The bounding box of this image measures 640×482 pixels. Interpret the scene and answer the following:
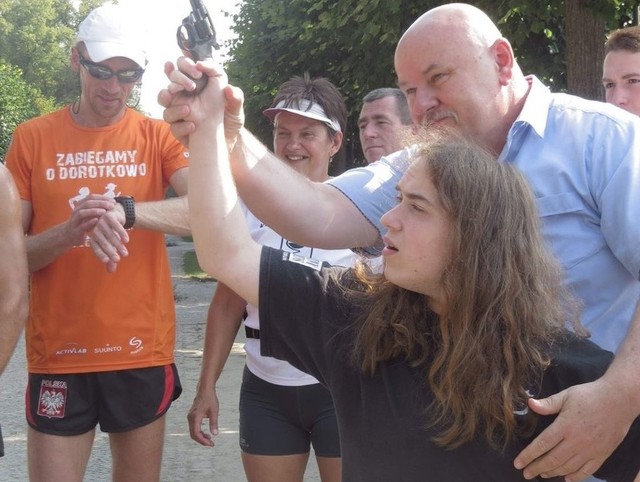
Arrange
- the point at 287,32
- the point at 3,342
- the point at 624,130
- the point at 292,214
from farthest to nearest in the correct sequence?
the point at 287,32
the point at 3,342
the point at 292,214
the point at 624,130

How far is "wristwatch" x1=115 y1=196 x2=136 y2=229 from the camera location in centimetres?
358

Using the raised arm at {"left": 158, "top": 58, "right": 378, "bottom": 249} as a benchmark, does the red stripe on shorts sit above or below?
below

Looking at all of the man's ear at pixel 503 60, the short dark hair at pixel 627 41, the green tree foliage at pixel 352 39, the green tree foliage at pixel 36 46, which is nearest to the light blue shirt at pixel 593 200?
the man's ear at pixel 503 60

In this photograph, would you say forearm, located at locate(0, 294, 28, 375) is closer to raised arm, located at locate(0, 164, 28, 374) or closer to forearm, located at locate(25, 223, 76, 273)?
raised arm, located at locate(0, 164, 28, 374)

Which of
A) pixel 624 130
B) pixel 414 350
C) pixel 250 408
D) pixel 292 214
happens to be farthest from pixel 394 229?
pixel 250 408

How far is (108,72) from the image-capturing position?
3.78 meters

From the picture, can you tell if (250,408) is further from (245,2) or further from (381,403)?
(245,2)

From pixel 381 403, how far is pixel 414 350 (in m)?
0.14

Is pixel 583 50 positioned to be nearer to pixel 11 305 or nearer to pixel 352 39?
pixel 352 39

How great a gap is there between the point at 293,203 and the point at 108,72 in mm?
1535

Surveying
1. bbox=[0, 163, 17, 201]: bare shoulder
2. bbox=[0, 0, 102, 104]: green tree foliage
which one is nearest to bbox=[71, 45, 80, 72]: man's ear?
bbox=[0, 163, 17, 201]: bare shoulder

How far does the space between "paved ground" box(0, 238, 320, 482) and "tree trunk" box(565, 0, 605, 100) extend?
162 inches

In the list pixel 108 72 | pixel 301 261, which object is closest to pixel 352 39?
pixel 108 72

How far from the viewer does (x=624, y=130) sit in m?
2.36
